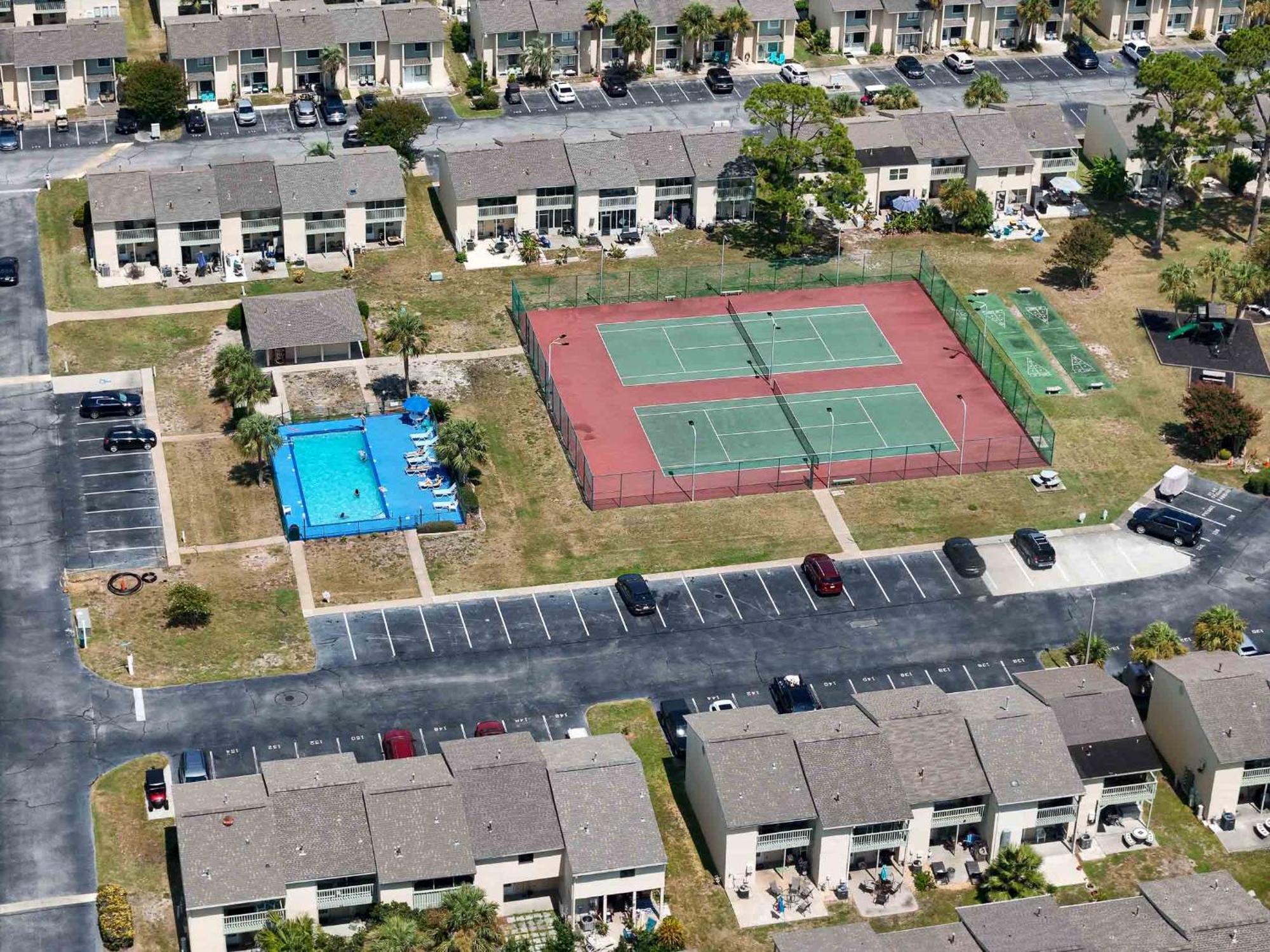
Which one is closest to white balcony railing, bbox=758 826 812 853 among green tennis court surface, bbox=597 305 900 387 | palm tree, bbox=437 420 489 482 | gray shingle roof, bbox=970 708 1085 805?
gray shingle roof, bbox=970 708 1085 805

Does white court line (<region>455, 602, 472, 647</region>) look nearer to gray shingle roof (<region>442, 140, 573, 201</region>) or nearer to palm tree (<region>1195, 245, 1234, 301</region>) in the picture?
gray shingle roof (<region>442, 140, 573, 201</region>)

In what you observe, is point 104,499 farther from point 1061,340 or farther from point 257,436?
point 1061,340

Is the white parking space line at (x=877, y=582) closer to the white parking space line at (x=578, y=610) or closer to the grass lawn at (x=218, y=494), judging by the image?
the white parking space line at (x=578, y=610)

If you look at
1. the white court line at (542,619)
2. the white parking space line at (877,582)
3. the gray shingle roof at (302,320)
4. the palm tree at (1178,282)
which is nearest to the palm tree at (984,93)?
the palm tree at (1178,282)

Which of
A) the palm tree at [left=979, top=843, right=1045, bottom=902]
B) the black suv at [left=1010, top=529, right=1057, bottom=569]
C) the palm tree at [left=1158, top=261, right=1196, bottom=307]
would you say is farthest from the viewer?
the palm tree at [left=1158, top=261, right=1196, bottom=307]

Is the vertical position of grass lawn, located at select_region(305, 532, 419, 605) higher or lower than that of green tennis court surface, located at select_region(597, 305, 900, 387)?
lower
